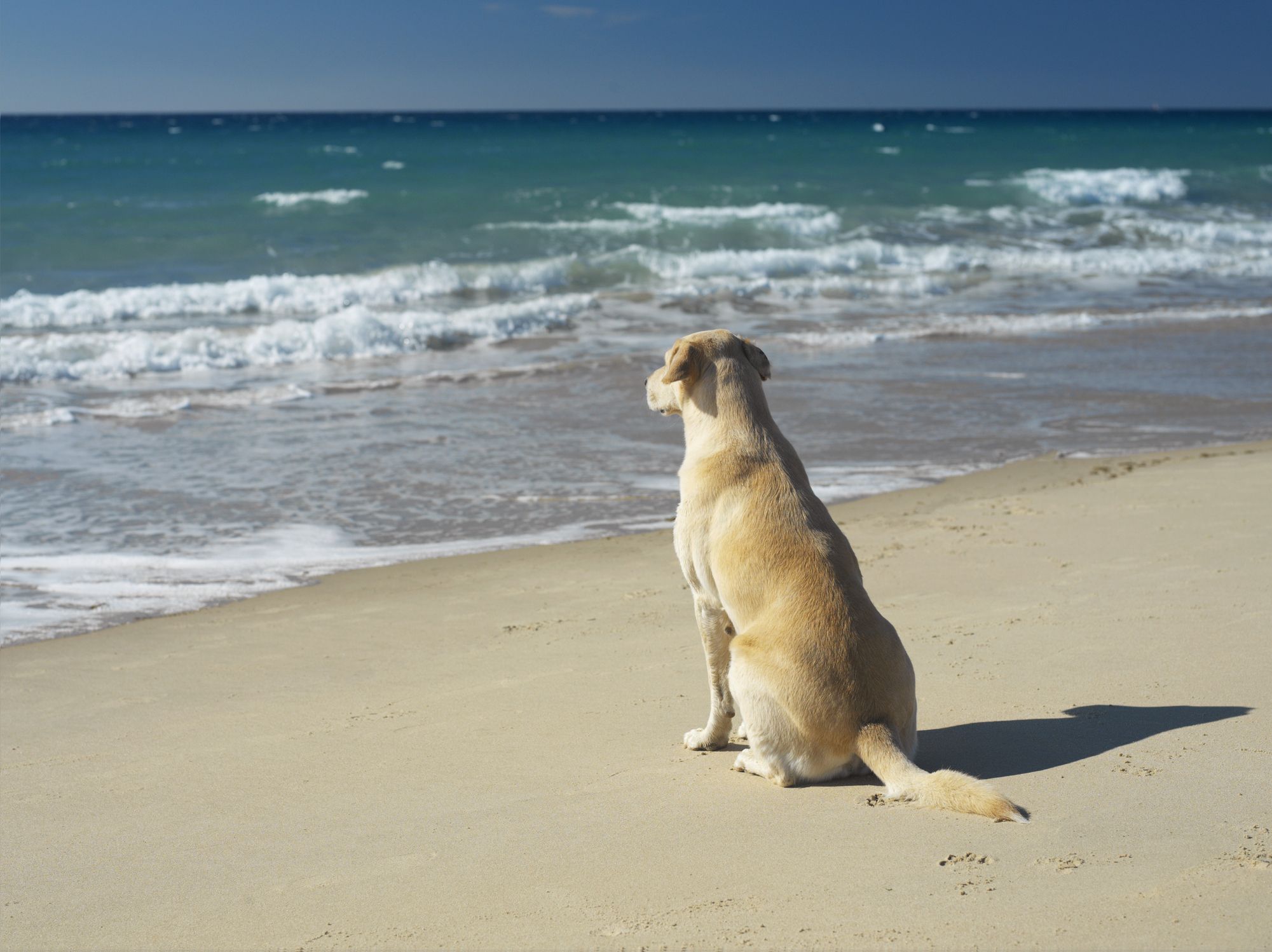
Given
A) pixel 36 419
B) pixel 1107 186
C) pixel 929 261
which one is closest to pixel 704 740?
pixel 36 419

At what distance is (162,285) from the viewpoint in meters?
21.1

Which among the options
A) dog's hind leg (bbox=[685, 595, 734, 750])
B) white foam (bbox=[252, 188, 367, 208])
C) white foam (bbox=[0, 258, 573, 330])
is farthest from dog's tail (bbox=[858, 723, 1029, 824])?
white foam (bbox=[252, 188, 367, 208])

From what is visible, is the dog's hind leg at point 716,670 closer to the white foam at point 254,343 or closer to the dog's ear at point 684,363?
the dog's ear at point 684,363

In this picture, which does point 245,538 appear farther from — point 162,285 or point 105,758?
point 162,285

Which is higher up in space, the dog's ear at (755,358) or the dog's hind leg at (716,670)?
the dog's ear at (755,358)

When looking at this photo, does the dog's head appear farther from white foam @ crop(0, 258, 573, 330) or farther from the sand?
white foam @ crop(0, 258, 573, 330)

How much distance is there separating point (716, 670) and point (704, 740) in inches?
10.9

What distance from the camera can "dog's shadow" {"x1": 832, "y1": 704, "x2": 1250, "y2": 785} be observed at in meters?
4.07

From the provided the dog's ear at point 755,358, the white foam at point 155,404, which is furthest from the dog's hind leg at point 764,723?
the white foam at point 155,404

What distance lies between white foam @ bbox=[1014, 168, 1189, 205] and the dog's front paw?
34.9m

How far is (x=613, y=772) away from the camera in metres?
4.25

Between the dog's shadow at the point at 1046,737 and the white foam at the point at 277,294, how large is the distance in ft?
55.3

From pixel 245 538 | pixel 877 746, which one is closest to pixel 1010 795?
pixel 877 746

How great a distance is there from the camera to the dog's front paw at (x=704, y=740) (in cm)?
442
